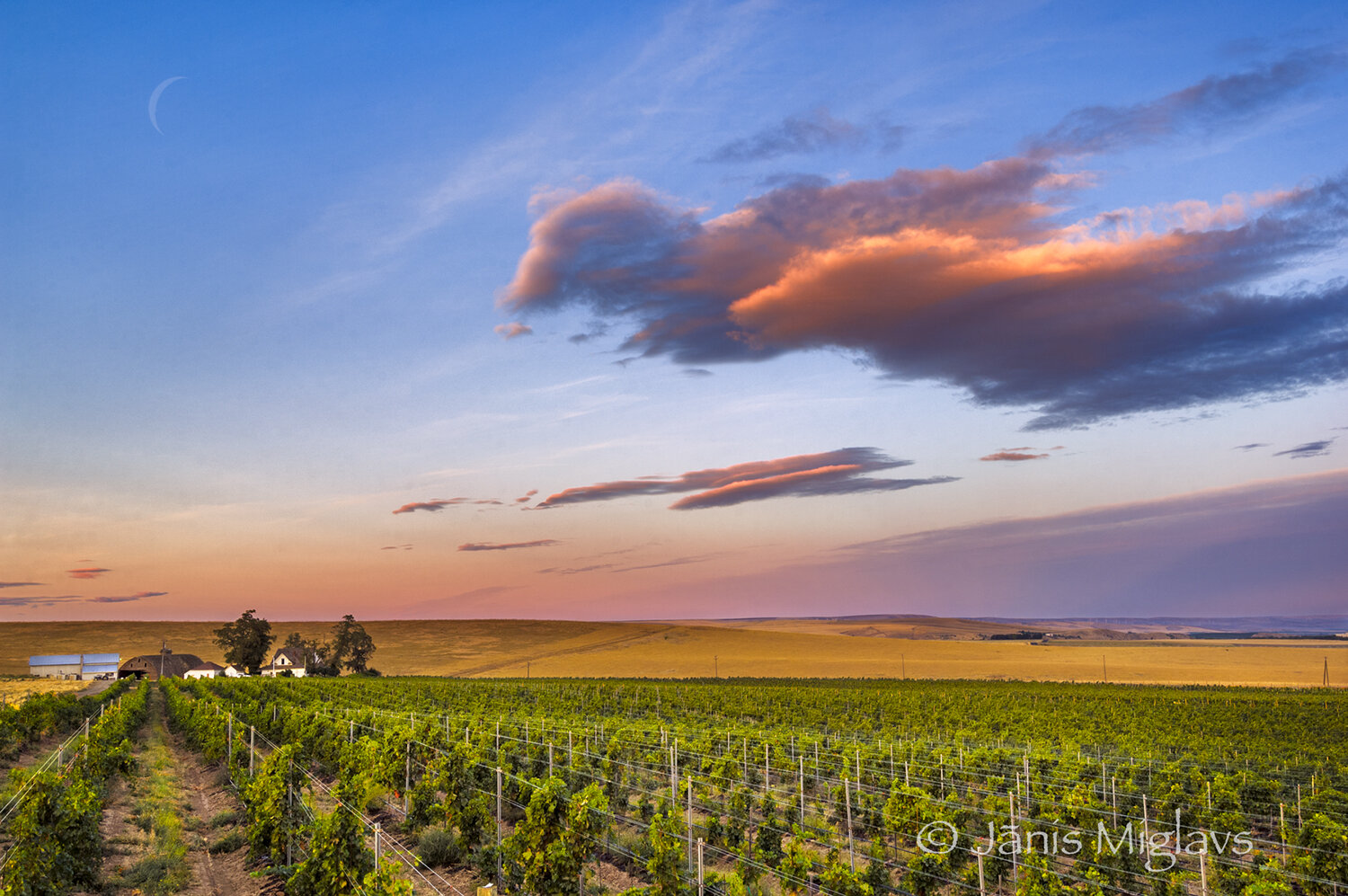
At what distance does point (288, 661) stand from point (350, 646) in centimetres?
888

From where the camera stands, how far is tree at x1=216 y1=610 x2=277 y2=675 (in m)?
113

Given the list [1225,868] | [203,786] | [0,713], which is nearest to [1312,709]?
[1225,868]

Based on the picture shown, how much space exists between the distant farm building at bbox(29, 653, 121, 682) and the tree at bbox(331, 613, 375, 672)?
29.1 metres

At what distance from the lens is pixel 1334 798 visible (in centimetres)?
2197

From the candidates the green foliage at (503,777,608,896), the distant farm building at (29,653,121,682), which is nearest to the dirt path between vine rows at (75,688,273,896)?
the green foliage at (503,777,608,896)

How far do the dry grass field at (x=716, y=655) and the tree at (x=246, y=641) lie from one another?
76.4ft

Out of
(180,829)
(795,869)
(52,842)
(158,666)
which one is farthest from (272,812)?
(158,666)

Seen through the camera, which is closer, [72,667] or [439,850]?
[439,850]

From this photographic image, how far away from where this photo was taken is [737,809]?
2097 cm

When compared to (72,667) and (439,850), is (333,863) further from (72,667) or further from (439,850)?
(72,667)

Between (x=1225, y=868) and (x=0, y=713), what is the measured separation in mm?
40849

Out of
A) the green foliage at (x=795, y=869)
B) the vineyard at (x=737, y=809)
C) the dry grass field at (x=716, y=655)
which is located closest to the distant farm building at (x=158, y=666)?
the dry grass field at (x=716, y=655)

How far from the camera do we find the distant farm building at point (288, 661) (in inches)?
4476

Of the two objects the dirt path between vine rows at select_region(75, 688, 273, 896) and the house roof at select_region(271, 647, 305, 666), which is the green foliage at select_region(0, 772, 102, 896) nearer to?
the dirt path between vine rows at select_region(75, 688, 273, 896)
